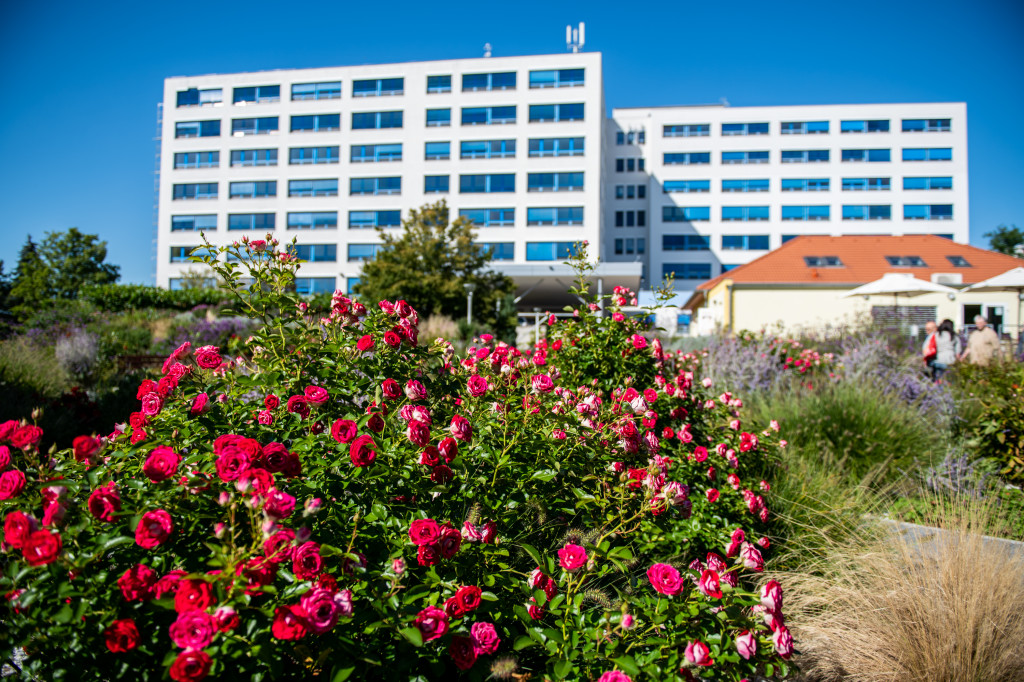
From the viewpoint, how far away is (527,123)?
129 feet

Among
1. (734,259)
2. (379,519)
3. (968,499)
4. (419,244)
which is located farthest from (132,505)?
(734,259)

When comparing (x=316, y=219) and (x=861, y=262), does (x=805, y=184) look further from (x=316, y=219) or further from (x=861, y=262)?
(x=316, y=219)

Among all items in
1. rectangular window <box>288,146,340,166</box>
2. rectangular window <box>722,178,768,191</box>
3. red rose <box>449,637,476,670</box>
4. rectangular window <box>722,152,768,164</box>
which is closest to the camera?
red rose <box>449,637,476,670</box>

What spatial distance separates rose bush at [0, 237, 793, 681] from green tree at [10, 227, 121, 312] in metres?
60.1

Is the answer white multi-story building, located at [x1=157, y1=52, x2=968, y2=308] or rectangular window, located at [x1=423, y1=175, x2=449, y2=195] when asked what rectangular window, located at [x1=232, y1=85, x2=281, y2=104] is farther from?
rectangular window, located at [x1=423, y1=175, x2=449, y2=195]

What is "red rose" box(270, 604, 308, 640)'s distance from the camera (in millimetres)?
1275

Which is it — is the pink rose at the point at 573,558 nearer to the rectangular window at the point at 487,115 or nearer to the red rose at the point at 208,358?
the red rose at the point at 208,358

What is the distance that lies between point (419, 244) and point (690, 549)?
22879mm

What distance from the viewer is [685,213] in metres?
48.1

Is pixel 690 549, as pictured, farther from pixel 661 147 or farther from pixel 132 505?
pixel 661 147

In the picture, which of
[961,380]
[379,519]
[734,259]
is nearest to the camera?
[379,519]

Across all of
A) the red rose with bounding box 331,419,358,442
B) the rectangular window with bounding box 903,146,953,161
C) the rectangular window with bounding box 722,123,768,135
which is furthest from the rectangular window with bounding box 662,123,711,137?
the red rose with bounding box 331,419,358,442

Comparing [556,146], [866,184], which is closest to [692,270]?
[866,184]

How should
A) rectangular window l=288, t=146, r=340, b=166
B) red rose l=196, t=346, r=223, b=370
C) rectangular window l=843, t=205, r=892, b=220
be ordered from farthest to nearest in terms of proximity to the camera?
rectangular window l=843, t=205, r=892, b=220
rectangular window l=288, t=146, r=340, b=166
red rose l=196, t=346, r=223, b=370
